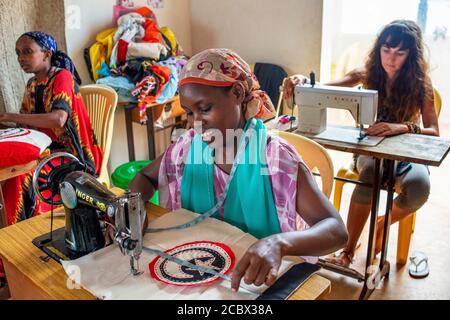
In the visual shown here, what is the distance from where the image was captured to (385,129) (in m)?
2.19

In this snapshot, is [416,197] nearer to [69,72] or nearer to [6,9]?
[69,72]

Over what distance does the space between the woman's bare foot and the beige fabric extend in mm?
1323

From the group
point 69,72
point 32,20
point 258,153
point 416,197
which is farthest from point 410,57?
point 32,20

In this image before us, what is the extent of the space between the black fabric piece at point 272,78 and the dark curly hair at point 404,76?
1.07 metres

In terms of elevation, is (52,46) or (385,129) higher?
(52,46)

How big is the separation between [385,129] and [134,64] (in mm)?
1671

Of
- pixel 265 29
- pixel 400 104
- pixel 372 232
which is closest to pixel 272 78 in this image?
pixel 265 29

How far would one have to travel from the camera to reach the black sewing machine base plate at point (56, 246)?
112 centimetres

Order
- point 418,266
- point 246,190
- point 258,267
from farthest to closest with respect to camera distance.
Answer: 1. point 418,266
2. point 246,190
3. point 258,267

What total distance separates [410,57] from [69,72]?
1742 mm

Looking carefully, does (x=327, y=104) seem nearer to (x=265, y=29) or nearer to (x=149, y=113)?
(x=149, y=113)

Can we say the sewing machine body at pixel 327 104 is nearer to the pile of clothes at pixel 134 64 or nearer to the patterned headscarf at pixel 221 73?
the patterned headscarf at pixel 221 73

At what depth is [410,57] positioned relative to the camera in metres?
2.40

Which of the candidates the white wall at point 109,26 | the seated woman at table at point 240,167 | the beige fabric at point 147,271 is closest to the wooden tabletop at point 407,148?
the seated woman at table at point 240,167
